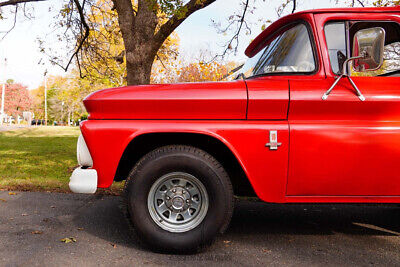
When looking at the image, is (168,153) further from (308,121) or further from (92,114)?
(308,121)

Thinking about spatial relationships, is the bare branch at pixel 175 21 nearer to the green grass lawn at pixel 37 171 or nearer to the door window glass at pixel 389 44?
the green grass lawn at pixel 37 171

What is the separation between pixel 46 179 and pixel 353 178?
16.8 feet

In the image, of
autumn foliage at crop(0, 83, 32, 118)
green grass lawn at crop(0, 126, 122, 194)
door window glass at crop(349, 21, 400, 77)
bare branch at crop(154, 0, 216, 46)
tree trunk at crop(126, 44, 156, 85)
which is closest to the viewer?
door window glass at crop(349, 21, 400, 77)

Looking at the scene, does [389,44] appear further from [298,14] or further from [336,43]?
[298,14]

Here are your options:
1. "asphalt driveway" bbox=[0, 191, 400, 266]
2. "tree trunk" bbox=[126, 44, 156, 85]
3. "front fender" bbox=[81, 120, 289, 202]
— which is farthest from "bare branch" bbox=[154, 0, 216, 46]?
"front fender" bbox=[81, 120, 289, 202]

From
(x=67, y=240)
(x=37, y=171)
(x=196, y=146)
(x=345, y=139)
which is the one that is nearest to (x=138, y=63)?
(x=37, y=171)

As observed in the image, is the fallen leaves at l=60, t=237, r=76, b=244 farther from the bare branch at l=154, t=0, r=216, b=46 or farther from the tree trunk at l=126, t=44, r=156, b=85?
the bare branch at l=154, t=0, r=216, b=46

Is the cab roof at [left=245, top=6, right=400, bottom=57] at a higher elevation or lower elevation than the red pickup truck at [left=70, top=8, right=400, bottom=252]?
higher

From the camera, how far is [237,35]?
9242 millimetres

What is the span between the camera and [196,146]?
122 inches

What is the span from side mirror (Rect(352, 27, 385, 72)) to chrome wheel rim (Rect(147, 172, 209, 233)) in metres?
1.69

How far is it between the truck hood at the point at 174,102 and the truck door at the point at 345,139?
510 millimetres

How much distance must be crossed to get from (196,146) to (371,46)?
1.67 meters

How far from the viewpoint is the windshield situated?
2.95m
